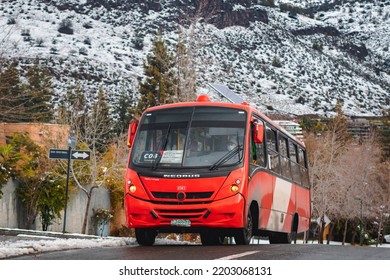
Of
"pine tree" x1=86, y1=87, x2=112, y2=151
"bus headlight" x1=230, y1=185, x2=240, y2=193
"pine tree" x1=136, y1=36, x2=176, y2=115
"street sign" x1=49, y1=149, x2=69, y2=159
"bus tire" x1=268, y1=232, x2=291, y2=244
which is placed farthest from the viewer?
"pine tree" x1=136, y1=36, x2=176, y2=115

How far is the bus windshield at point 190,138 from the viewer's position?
15773 mm

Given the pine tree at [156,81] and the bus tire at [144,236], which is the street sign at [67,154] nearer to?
the bus tire at [144,236]

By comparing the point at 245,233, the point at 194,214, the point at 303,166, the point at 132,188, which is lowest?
the point at 245,233

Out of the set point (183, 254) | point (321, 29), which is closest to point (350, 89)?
point (321, 29)

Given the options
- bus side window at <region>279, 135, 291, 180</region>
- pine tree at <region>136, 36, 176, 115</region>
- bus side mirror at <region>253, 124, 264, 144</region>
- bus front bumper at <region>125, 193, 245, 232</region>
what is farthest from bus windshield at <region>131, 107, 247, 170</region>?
pine tree at <region>136, 36, 176, 115</region>

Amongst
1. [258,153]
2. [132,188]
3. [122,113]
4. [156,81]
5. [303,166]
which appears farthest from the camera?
[122,113]

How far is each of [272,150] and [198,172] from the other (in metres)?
3.78

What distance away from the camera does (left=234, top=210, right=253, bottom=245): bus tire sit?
1591 cm

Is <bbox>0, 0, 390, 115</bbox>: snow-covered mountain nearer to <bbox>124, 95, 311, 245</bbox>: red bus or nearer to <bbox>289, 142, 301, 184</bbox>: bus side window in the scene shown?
<bbox>289, 142, 301, 184</bbox>: bus side window

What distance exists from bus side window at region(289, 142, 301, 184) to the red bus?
169 inches

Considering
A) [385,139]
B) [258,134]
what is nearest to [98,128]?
[258,134]

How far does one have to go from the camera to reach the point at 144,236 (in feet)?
54.0

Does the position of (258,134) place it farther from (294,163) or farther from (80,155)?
(80,155)

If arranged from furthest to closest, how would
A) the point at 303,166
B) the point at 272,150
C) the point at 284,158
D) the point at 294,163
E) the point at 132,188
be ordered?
the point at 303,166, the point at 294,163, the point at 284,158, the point at 272,150, the point at 132,188
